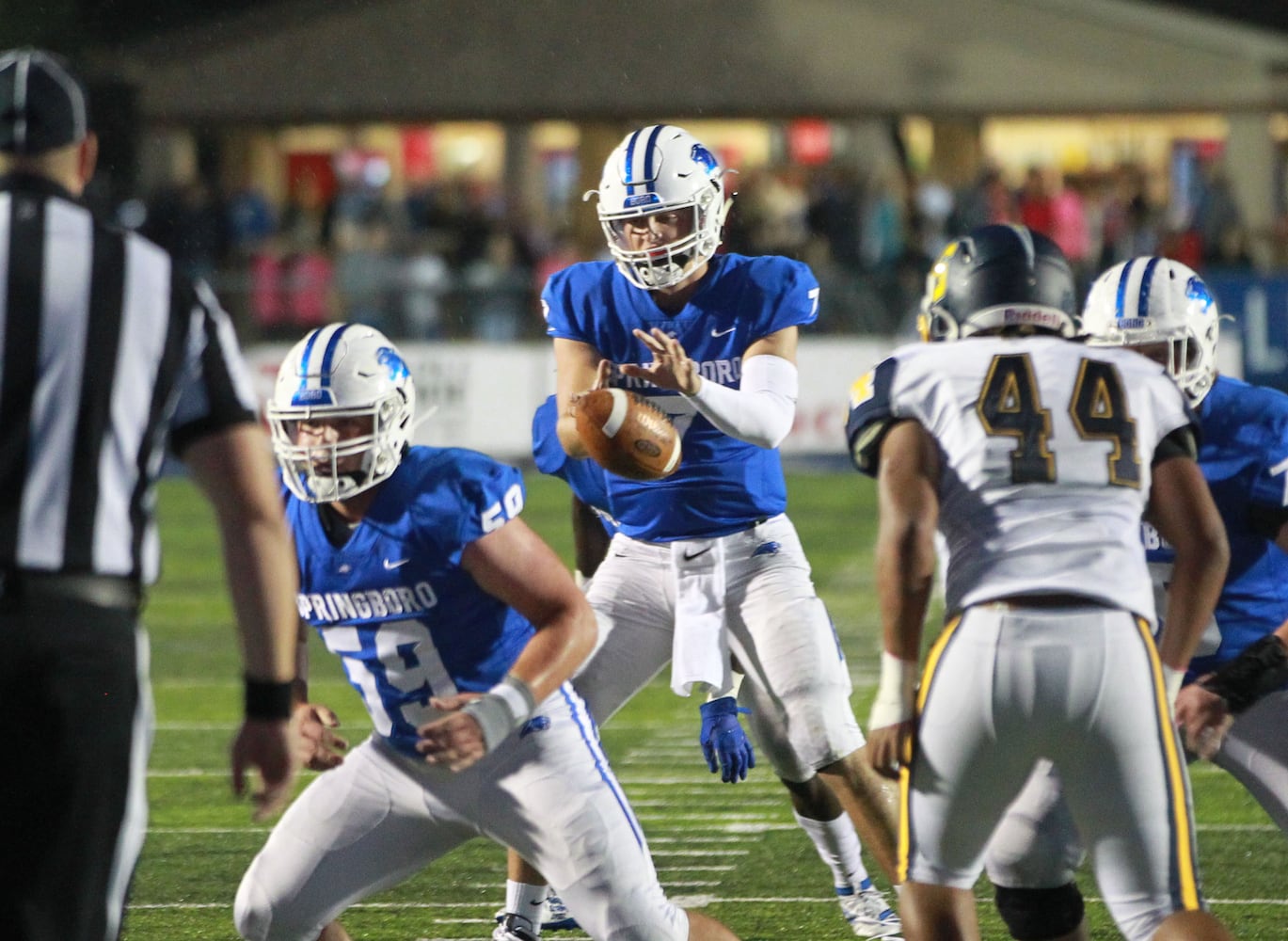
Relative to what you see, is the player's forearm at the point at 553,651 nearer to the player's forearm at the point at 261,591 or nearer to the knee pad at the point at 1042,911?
the player's forearm at the point at 261,591

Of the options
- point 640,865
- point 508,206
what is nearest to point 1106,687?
point 640,865

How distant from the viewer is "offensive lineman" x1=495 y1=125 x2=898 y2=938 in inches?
175

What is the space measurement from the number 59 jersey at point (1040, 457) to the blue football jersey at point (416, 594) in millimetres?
771

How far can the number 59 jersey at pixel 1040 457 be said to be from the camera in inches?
125

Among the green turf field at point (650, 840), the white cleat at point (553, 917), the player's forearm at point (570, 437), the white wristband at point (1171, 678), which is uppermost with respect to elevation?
the player's forearm at point (570, 437)

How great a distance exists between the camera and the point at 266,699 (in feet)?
9.59

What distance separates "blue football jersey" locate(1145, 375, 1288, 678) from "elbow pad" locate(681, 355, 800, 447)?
2.75 ft

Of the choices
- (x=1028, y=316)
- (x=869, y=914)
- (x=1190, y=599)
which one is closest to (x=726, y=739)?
(x=869, y=914)

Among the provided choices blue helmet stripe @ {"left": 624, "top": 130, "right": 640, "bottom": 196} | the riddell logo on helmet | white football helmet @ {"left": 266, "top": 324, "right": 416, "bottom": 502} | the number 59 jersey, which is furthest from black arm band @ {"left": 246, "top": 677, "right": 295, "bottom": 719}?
blue helmet stripe @ {"left": 624, "top": 130, "right": 640, "bottom": 196}

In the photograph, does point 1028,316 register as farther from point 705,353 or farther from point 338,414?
point 705,353

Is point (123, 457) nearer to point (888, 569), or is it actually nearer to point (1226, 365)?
point (888, 569)

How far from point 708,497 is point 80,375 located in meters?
2.10

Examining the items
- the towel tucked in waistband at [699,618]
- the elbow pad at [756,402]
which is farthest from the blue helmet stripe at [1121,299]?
the towel tucked in waistband at [699,618]

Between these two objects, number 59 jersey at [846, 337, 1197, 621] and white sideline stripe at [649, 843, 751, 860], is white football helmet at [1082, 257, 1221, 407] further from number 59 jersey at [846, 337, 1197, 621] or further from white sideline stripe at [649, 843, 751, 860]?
white sideline stripe at [649, 843, 751, 860]
